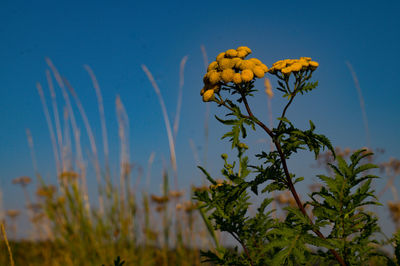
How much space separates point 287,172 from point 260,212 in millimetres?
493

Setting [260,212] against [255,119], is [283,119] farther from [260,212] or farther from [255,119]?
[260,212]

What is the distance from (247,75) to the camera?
4.29 feet

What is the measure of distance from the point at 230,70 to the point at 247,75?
74mm

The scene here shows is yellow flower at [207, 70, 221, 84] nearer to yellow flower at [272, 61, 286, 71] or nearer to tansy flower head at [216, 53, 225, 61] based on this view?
tansy flower head at [216, 53, 225, 61]

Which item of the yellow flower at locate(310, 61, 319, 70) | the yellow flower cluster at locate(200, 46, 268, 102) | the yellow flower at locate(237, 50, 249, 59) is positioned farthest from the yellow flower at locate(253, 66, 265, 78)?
the yellow flower at locate(310, 61, 319, 70)

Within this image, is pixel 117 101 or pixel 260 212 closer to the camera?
pixel 260 212

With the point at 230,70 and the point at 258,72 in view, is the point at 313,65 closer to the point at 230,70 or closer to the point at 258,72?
the point at 258,72

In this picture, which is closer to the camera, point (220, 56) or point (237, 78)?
point (237, 78)

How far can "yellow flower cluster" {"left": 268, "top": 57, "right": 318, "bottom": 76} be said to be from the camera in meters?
1.38

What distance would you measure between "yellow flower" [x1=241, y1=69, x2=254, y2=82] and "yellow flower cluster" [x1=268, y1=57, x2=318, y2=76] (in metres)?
0.15

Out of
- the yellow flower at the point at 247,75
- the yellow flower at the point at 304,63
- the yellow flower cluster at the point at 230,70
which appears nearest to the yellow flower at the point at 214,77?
the yellow flower cluster at the point at 230,70

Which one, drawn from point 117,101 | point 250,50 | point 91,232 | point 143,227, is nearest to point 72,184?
point 91,232

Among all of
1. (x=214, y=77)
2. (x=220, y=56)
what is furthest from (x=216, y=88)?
(x=220, y=56)

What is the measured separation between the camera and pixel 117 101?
14.9 feet
